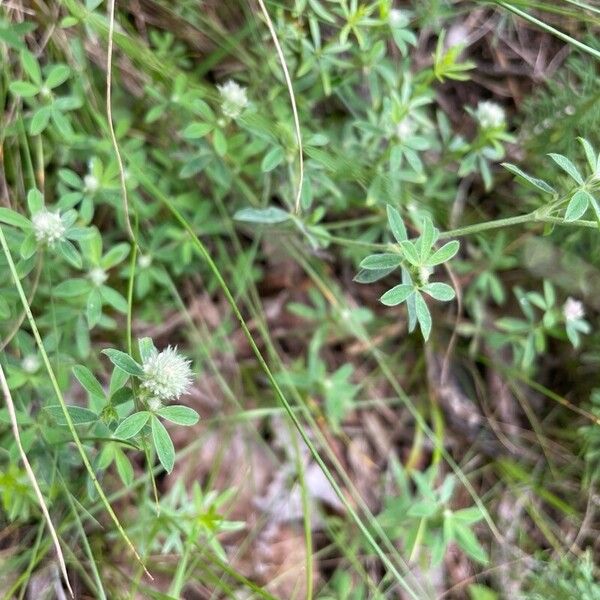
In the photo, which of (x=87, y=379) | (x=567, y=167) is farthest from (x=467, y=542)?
(x=87, y=379)

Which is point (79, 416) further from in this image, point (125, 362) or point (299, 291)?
point (299, 291)

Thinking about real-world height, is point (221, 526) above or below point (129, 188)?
below

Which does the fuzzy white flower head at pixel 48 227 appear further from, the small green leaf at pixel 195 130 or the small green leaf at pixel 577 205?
the small green leaf at pixel 577 205

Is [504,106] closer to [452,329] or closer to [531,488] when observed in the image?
[452,329]

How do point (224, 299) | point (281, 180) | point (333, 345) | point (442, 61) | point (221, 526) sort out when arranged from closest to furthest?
point (221, 526) → point (442, 61) → point (281, 180) → point (224, 299) → point (333, 345)

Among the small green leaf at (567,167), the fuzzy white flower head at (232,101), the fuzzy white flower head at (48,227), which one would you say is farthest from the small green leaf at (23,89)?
the small green leaf at (567,167)

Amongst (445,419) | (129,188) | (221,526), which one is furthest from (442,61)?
(221,526)
